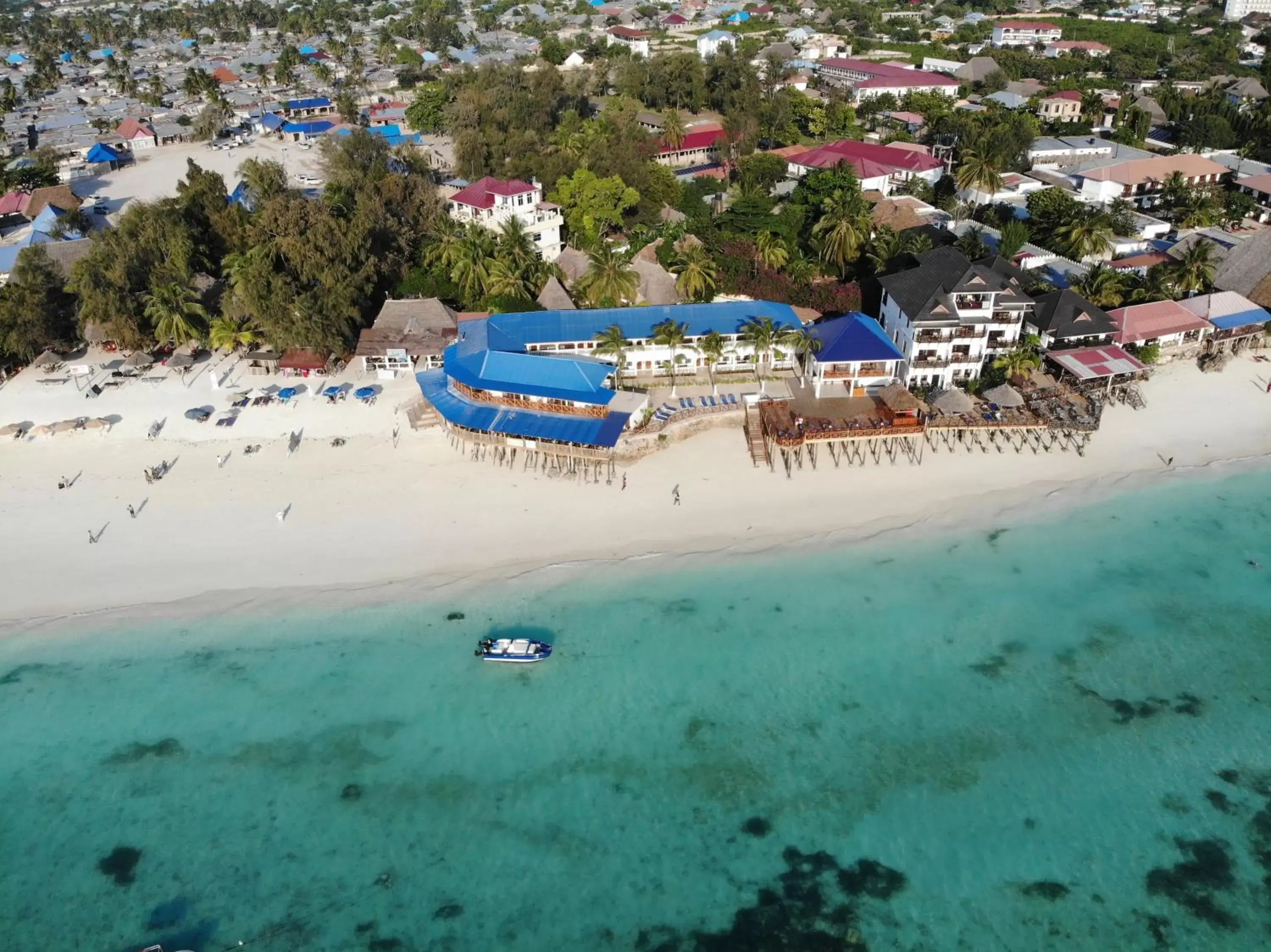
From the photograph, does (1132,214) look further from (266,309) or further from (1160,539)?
(266,309)

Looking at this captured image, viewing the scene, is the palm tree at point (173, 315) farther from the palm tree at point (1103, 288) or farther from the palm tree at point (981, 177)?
the palm tree at point (981, 177)

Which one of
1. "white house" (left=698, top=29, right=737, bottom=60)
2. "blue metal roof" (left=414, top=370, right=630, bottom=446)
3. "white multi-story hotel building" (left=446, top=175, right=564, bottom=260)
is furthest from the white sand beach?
"white house" (left=698, top=29, right=737, bottom=60)

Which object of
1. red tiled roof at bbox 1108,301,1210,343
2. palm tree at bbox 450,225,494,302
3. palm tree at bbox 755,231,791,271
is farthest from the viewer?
palm tree at bbox 755,231,791,271

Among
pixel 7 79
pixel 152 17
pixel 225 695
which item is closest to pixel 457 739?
pixel 225 695

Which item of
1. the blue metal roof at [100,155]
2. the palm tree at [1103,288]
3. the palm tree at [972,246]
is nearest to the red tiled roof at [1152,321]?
the palm tree at [1103,288]

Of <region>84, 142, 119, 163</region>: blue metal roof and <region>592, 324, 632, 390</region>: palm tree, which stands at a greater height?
<region>84, 142, 119, 163</region>: blue metal roof

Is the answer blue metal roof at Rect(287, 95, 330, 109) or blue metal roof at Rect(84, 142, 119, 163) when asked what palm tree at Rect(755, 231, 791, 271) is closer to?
blue metal roof at Rect(84, 142, 119, 163)
